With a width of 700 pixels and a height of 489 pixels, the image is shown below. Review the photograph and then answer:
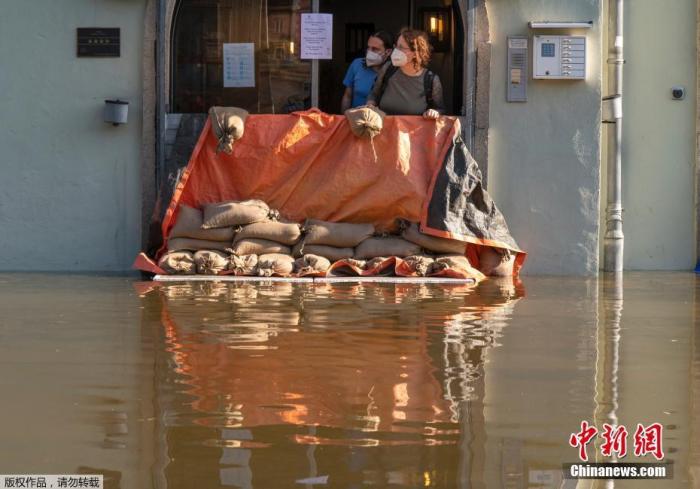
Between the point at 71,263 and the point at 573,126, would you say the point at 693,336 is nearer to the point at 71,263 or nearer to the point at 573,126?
the point at 573,126

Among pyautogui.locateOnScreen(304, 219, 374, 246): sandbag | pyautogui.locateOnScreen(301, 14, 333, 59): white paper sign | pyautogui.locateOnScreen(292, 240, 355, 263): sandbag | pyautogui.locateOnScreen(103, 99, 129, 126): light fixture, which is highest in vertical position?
pyautogui.locateOnScreen(301, 14, 333, 59): white paper sign

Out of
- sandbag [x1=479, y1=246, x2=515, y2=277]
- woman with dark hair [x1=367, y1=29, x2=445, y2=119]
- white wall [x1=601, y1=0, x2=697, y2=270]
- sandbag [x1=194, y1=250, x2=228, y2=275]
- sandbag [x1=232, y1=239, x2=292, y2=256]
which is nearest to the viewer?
sandbag [x1=194, y1=250, x2=228, y2=275]

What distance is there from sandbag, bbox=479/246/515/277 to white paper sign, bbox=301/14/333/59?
2.23 m

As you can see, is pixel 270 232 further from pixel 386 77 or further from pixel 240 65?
pixel 240 65

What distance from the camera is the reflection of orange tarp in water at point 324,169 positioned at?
9.98 meters

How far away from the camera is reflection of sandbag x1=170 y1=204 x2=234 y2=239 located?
9805mm

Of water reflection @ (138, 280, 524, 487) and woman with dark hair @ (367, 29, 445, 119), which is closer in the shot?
water reflection @ (138, 280, 524, 487)

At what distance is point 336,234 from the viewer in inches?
386

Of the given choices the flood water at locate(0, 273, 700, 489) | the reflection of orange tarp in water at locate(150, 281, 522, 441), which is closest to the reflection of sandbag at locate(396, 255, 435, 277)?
the flood water at locate(0, 273, 700, 489)

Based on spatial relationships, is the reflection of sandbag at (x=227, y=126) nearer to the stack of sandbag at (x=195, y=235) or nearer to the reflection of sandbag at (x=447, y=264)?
the stack of sandbag at (x=195, y=235)

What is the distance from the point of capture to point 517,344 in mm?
6090

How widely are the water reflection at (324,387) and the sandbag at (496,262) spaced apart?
1.81 metres

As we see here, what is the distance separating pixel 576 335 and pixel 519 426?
2287 mm

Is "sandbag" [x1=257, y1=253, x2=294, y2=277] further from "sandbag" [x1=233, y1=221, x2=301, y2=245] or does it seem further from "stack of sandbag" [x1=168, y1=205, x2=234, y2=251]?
"stack of sandbag" [x1=168, y1=205, x2=234, y2=251]
